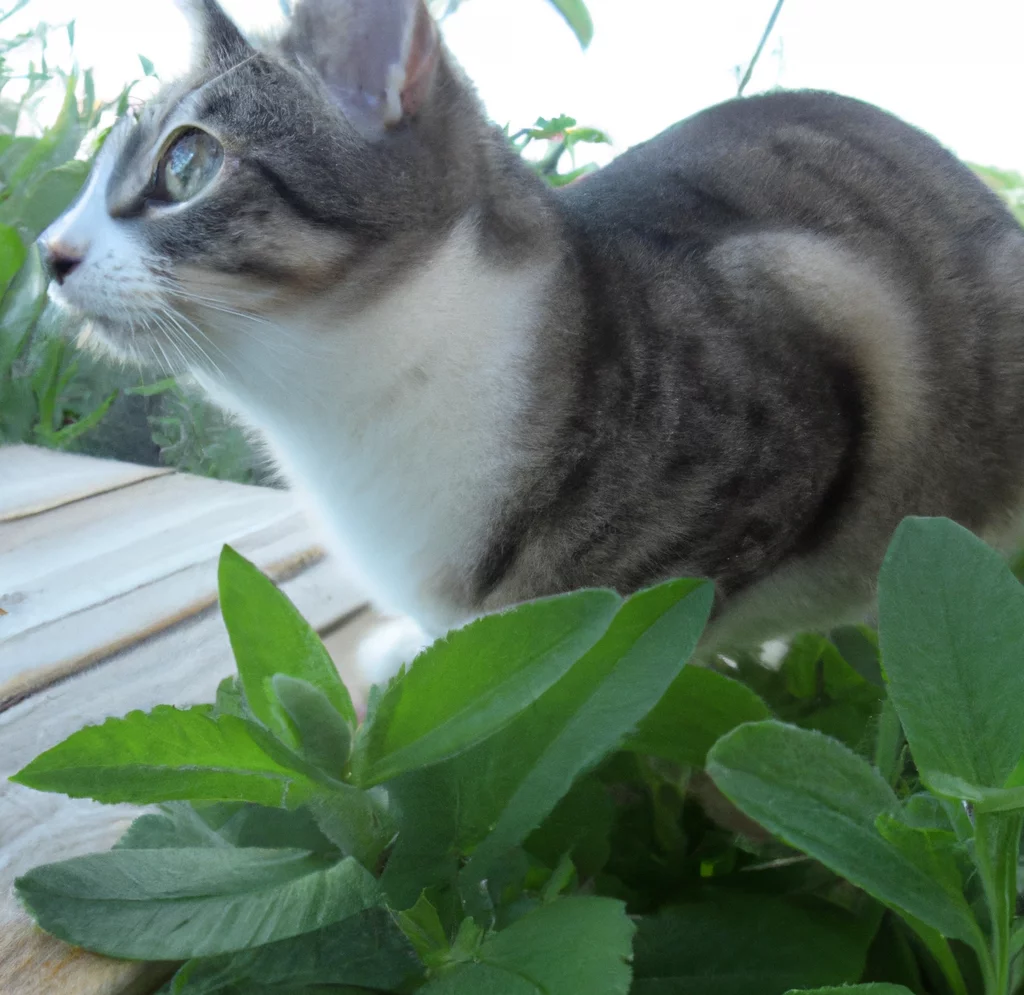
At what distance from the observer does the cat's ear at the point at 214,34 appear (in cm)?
68

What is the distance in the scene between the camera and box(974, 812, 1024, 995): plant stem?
0.93 feet

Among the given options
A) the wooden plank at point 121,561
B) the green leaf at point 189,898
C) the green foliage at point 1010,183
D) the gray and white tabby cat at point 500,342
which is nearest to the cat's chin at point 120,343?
the gray and white tabby cat at point 500,342

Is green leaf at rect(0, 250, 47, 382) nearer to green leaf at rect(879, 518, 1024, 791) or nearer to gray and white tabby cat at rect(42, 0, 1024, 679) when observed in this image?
gray and white tabby cat at rect(42, 0, 1024, 679)

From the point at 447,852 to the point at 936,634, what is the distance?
165mm

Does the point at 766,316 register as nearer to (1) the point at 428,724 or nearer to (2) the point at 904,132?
(2) the point at 904,132

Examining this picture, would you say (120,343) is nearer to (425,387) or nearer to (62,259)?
(62,259)

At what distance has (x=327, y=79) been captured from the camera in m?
0.65

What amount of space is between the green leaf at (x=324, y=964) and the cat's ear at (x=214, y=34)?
0.58 m

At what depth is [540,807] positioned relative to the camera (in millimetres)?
305

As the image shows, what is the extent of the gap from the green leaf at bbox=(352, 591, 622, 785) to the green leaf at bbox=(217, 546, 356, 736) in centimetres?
4

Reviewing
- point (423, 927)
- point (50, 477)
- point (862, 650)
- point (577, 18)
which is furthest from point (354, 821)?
point (50, 477)

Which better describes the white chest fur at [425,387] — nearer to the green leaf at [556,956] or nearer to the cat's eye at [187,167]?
the cat's eye at [187,167]

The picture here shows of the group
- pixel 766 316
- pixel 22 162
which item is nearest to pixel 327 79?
pixel 766 316

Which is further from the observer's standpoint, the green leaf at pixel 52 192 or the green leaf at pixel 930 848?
the green leaf at pixel 52 192
